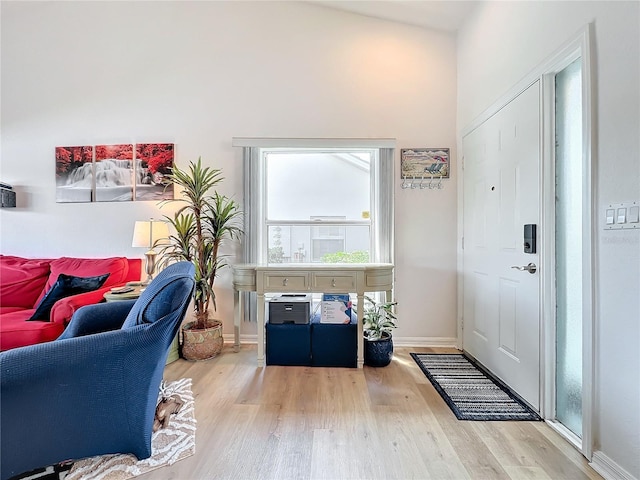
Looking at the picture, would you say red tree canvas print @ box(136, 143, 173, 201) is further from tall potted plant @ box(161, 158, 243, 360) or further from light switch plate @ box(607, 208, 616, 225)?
light switch plate @ box(607, 208, 616, 225)

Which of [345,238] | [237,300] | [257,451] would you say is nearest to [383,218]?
[345,238]

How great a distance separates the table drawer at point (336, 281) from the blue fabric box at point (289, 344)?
15.4 inches

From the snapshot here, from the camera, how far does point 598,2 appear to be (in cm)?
136

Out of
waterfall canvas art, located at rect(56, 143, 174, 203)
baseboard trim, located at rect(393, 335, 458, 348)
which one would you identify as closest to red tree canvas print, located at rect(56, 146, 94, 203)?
waterfall canvas art, located at rect(56, 143, 174, 203)

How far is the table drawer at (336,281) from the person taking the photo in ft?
7.81

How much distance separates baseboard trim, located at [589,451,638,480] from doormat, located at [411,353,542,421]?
38 centimetres

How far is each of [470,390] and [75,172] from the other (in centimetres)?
399

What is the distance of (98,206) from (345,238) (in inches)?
97.7

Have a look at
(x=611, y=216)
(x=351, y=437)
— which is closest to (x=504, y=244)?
(x=611, y=216)

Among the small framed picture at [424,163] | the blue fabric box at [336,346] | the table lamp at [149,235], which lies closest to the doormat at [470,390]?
the blue fabric box at [336,346]

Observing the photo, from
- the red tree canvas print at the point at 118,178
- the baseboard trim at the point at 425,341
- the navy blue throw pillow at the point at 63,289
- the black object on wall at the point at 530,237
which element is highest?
the red tree canvas print at the point at 118,178

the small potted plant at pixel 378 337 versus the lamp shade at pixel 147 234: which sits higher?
the lamp shade at pixel 147 234

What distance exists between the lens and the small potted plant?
8.04ft

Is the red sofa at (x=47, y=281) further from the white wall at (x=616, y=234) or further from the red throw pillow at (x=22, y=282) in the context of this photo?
Answer: the white wall at (x=616, y=234)
